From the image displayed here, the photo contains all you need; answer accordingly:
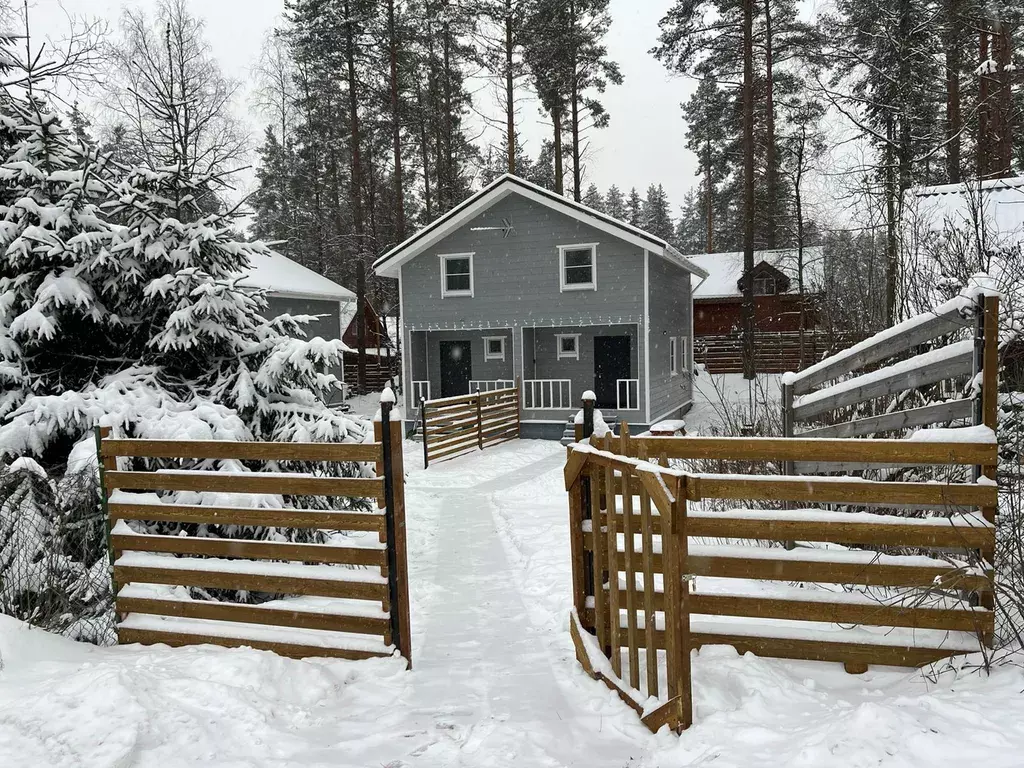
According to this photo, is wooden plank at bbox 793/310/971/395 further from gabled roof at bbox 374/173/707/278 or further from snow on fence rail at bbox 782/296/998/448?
gabled roof at bbox 374/173/707/278

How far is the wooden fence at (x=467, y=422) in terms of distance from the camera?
12781 millimetres

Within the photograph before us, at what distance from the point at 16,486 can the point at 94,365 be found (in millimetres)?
1741

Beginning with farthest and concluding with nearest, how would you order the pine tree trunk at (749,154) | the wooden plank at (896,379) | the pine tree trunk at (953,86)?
the pine tree trunk at (749,154), the pine tree trunk at (953,86), the wooden plank at (896,379)

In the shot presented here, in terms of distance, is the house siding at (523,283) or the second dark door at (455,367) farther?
the second dark door at (455,367)

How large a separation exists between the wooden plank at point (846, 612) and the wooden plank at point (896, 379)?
1.28 metres

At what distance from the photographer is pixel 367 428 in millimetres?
6355

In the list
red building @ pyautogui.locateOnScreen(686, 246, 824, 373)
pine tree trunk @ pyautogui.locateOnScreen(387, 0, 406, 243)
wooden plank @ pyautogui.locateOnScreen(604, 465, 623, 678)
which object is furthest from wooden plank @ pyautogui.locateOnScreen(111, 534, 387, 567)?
red building @ pyautogui.locateOnScreen(686, 246, 824, 373)

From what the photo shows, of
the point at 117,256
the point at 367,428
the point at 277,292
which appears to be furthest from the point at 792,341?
the point at 117,256

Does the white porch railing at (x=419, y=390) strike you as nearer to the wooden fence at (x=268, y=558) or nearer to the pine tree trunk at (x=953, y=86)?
the pine tree trunk at (x=953, y=86)

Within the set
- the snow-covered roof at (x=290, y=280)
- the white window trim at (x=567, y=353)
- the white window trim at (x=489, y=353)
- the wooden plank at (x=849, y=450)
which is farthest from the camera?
the snow-covered roof at (x=290, y=280)

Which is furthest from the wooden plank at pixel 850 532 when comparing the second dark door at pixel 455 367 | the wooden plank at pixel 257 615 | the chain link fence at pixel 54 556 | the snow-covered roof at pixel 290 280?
the snow-covered roof at pixel 290 280

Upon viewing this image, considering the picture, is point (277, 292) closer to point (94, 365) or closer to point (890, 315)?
point (94, 365)

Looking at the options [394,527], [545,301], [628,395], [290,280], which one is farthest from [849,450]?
[290,280]

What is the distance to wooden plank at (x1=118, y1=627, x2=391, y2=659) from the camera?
13.2ft
